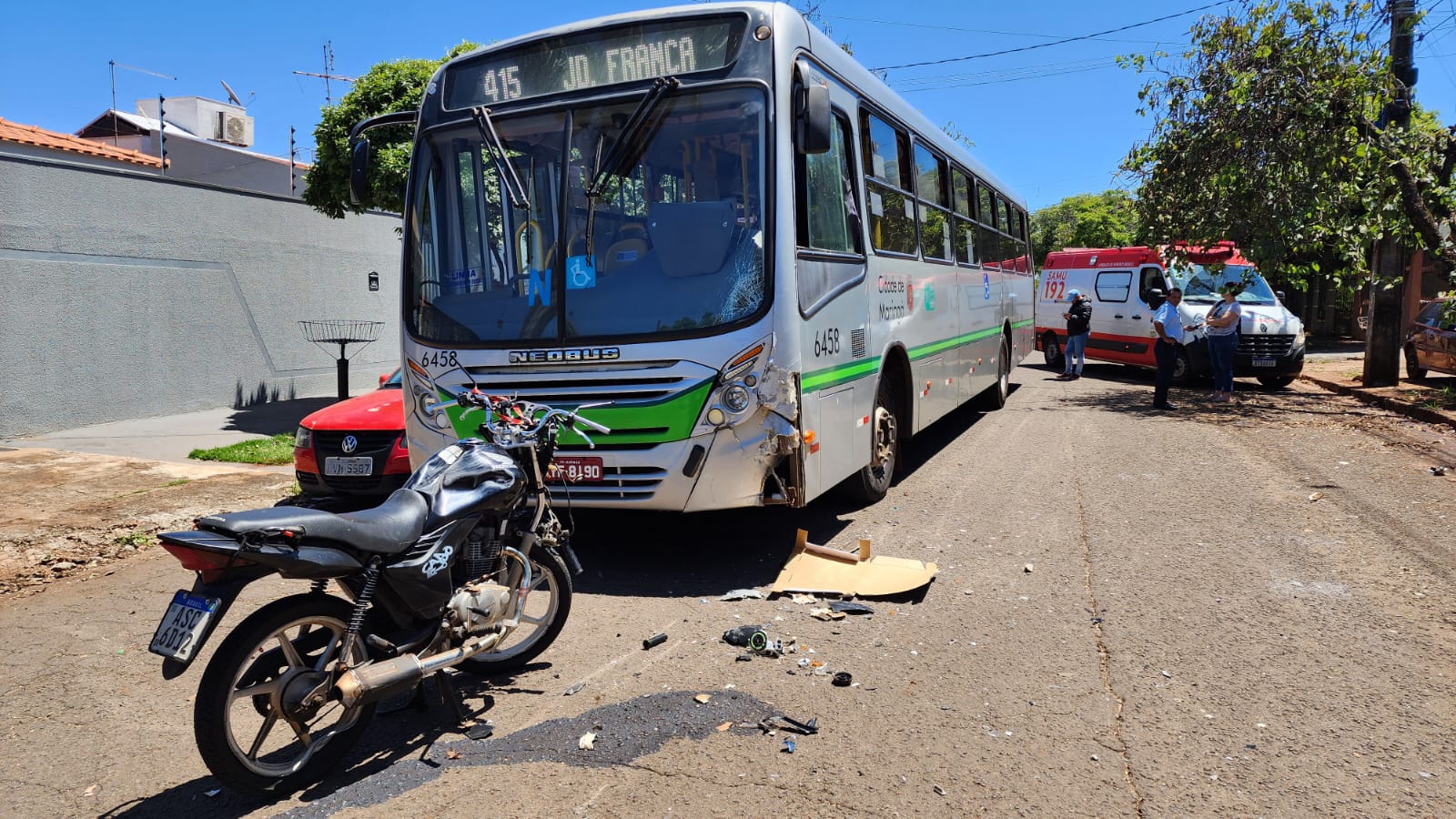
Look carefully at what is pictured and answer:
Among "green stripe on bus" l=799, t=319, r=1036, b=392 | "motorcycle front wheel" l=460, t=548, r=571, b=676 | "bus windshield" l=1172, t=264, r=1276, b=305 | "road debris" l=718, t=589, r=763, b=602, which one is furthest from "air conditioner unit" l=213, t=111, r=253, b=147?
"motorcycle front wheel" l=460, t=548, r=571, b=676

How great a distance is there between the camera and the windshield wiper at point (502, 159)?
19.8ft

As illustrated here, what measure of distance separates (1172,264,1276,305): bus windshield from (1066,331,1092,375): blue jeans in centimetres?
220

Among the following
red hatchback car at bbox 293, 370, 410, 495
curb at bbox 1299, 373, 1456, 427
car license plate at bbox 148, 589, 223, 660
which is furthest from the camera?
curb at bbox 1299, 373, 1456, 427

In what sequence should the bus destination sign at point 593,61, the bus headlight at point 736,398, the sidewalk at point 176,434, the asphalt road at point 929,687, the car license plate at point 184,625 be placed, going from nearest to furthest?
the car license plate at point 184,625 → the asphalt road at point 929,687 → the bus headlight at point 736,398 → the bus destination sign at point 593,61 → the sidewalk at point 176,434

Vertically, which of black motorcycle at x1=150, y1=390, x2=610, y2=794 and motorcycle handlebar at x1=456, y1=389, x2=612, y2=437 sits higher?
motorcycle handlebar at x1=456, y1=389, x2=612, y2=437

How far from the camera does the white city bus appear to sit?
5680 mm

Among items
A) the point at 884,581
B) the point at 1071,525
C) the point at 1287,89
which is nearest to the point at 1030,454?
the point at 1071,525

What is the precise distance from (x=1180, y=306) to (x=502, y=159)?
577 inches

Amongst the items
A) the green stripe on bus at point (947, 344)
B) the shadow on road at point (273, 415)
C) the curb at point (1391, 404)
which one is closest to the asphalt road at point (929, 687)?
the green stripe on bus at point (947, 344)

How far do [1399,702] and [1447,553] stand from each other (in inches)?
117

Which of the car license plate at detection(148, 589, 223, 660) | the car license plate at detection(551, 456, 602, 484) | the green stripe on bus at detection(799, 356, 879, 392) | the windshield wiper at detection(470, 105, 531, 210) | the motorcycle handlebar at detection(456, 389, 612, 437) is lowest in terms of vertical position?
the car license plate at detection(148, 589, 223, 660)

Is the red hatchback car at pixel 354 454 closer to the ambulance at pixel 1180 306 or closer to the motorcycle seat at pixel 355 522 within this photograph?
the motorcycle seat at pixel 355 522

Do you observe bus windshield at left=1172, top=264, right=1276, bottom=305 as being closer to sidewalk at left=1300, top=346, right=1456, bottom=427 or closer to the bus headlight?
sidewalk at left=1300, top=346, right=1456, bottom=427

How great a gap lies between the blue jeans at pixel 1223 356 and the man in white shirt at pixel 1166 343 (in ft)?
3.31
